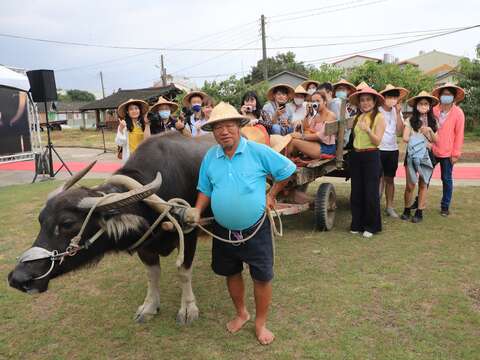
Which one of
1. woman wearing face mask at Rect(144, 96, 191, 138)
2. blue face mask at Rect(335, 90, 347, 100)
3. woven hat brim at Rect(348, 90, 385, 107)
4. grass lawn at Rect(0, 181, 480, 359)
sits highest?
blue face mask at Rect(335, 90, 347, 100)

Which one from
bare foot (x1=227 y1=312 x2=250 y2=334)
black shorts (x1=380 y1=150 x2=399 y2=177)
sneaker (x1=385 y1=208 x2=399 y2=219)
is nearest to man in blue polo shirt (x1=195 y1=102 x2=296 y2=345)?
bare foot (x1=227 y1=312 x2=250 y2=334)

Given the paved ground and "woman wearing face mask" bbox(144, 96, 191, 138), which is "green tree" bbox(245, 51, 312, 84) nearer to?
the paved ground

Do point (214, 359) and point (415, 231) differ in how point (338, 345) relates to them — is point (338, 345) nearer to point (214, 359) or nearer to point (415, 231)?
point (214, 359)

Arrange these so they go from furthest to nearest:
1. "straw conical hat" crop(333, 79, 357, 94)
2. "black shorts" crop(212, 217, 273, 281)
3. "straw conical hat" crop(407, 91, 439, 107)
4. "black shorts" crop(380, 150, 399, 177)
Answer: "straw conical hat" crop(333, 79, 357, 94) → "black shorts" crop(380, 150, 399, 177) → "straw conical hat" crop(407, 91, 439, 107) → "black shorts" crop(212, 217, 273, 281)

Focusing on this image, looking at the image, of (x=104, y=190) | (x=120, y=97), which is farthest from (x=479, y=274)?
(x=120, y=97)

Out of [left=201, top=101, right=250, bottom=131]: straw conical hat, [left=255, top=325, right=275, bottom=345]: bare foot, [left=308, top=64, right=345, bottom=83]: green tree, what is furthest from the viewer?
[left=308, top=64, right=345, bottom=83]: green tree

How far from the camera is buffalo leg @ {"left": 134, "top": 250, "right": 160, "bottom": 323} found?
342 cm

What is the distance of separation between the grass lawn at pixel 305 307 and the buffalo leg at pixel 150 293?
0.07m

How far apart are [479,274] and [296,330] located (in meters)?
2.14

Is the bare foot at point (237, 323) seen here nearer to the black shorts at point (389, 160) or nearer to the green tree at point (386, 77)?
the black shorts at point (389, 160)

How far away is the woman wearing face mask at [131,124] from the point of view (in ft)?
16.5

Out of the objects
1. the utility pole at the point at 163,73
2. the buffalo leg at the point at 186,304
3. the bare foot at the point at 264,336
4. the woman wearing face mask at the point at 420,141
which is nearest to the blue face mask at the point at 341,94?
the woman wearing face mask at the point at 420,141

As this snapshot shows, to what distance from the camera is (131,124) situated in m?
5.10

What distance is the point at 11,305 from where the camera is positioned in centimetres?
378
